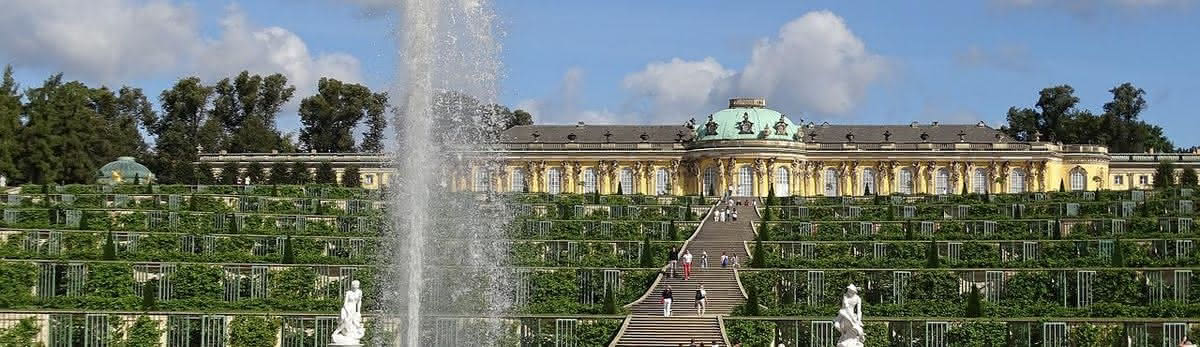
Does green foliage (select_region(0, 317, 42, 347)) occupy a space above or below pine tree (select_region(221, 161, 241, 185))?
below

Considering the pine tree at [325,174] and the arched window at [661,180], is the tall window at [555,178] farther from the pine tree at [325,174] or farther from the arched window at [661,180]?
the pine tree at [325,174]

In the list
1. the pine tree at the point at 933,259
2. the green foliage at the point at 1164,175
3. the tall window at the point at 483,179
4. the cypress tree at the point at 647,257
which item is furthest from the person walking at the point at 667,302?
the green foliage at the point at 1164,175

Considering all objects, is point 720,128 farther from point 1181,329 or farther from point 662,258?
point 1181,329

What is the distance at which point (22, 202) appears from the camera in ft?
186

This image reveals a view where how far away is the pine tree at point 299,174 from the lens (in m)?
83.8

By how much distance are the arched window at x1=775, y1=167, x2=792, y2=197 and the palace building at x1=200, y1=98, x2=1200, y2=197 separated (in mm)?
52

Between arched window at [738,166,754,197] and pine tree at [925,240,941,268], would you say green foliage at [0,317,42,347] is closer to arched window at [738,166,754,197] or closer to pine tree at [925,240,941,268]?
pine tree at [925,240,941,268]

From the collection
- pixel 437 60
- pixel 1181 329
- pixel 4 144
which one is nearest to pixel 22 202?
pixel 4 144

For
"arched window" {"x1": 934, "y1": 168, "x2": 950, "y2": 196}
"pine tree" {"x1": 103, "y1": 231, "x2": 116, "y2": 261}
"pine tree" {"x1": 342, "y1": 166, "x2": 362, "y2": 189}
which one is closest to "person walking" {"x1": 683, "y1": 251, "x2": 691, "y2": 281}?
"pine tree" {"x1": 103, "y1": 231, "x2": 116, "y2": 261}

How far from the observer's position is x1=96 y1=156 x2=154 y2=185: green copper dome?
252ft

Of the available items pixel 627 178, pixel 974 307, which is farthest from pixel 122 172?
pixel 974 307

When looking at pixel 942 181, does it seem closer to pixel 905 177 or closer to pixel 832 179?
pixel 905 177

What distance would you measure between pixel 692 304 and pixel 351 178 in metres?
49.8

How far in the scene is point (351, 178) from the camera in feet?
290
